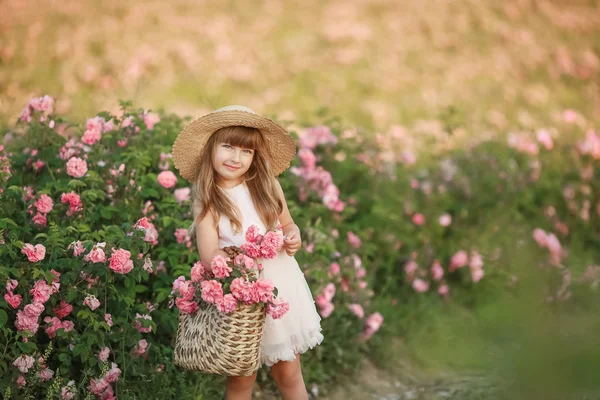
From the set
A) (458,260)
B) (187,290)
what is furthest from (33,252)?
(458,260)

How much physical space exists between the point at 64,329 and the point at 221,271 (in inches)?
33.6

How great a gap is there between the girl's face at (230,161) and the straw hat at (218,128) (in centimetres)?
9

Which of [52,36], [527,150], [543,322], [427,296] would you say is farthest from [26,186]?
[52,36]

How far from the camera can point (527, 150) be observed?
6051mm

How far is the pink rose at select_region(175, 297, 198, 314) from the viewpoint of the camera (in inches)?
111

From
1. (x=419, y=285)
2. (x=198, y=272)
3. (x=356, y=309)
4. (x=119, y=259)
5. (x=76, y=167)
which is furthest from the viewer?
(x=419, y=285)

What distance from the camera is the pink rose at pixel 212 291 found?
103 inches

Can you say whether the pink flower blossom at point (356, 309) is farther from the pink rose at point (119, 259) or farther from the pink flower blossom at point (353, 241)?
the pink rose at point (119, 259)

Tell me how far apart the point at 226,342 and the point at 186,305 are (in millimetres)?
245

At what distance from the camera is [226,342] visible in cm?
267

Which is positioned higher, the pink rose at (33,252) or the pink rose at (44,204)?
the pink rose at (44,204)

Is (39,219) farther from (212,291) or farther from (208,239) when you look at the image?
(212,291)

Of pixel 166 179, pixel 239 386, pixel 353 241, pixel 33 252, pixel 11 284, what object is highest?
pixel 166 179

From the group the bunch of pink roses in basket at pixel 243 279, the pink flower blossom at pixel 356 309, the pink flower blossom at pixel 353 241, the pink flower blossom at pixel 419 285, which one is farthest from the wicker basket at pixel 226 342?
the pink flower blossom at pixel 419 285
